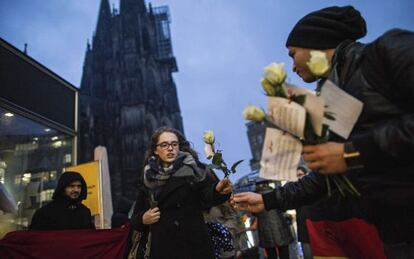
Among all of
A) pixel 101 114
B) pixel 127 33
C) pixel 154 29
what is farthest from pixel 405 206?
pixel 154 29

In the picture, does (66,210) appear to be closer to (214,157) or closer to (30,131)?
(214,157)

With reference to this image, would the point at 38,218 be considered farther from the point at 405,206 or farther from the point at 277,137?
the point at 405,206

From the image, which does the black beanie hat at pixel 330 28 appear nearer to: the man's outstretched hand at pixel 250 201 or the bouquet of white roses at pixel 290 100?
the bouquet of white roses at pixel 290 100

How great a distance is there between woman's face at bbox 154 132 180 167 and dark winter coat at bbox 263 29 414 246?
65.6 inches

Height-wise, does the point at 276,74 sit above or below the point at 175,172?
above

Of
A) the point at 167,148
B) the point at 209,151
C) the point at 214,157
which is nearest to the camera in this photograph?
the point at 214,157

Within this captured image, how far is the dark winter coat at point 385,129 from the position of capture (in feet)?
3.56

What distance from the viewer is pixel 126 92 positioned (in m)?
34.5

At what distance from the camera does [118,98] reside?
34.7 m

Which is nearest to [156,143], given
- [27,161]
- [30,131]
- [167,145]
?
[167,145]

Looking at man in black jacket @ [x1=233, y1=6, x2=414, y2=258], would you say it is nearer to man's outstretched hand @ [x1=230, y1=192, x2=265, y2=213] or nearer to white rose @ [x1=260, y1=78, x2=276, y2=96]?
white rose @ [x1=260, y1=78, x2=276, y2=96]

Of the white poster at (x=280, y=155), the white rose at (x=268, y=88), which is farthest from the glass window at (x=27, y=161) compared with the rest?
the white rose at (x=268, y=88)

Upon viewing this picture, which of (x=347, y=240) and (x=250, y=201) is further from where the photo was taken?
(x=347, y=240)

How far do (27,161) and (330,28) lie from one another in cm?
646
